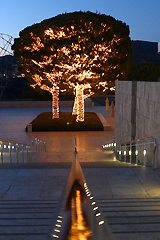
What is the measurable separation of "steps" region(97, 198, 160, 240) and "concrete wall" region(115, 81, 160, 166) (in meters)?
5.15

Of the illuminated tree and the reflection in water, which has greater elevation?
the illuminated tree

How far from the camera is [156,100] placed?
13867mm

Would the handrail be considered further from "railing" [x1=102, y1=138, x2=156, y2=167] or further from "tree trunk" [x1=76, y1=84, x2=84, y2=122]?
"tree trunk" [x1=76, y1=84, x2=84, y2=122]

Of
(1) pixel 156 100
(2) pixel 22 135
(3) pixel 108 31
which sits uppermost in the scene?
(3) pixel 108 31

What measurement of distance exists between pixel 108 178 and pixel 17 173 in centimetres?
237

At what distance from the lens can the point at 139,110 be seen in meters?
16.8

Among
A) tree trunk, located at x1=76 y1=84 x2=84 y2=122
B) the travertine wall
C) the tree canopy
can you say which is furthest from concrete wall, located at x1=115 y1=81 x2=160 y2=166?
tree trunk, located at x1=76 y1=84 x2=84 y2=122

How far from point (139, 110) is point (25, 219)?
10.4 m

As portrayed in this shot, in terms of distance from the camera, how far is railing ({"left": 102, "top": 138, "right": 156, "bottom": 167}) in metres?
13.9

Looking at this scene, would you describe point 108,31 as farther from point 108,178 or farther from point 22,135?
point 108,178

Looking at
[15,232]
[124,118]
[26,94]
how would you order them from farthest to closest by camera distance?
[26,94] → [124,118] → [15,232]

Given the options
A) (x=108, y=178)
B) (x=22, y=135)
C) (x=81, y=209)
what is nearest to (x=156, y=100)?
(x=108, y=178)

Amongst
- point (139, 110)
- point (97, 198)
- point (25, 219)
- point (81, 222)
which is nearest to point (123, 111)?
point (139, 110)

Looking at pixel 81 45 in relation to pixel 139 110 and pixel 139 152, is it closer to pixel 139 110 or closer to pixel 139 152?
pixel 139 110
